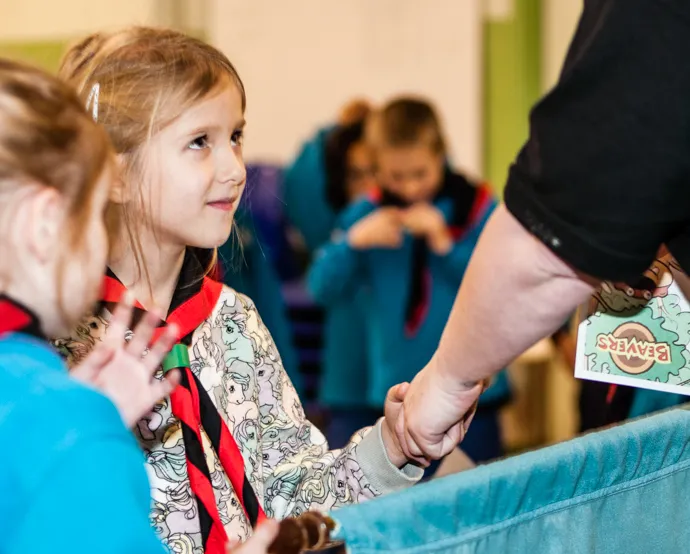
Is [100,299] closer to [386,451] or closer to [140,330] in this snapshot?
[140,330]

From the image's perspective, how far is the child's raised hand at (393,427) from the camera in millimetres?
1061

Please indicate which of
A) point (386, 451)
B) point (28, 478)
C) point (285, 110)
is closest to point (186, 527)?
point (386, 451)

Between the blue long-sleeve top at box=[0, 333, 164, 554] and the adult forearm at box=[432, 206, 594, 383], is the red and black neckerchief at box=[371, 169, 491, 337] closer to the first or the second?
the adult forearm at box=[432, 206, 594, 383]

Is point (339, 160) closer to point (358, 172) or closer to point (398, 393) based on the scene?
point (358, 172)

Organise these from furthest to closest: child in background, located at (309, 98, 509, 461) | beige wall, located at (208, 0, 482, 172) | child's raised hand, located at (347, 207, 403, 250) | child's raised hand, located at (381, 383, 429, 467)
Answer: beige wall, located at (208, 0, 482, 172), child's raised hand, located at (347, 207, 403, 250), child in background, located at (309, 98, 509, 461), child's raised hand, located at (381, 383, 429, 467)

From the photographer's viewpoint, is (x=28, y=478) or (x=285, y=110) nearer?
(x=28, y=478)

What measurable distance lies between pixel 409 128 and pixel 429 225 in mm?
267

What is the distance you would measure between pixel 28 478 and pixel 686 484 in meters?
0.68

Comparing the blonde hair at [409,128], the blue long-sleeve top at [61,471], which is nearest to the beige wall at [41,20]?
the blonde hair at [409,128]

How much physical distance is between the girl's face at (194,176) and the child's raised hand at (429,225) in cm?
143

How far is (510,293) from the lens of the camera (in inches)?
31.7

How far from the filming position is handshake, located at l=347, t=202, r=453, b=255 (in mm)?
2463

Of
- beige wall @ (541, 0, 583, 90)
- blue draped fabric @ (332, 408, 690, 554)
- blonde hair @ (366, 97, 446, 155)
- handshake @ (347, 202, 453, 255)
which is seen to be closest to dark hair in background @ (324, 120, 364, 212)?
blonde hair @ (366, 97, 446, 155)

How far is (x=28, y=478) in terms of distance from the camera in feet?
2.03
